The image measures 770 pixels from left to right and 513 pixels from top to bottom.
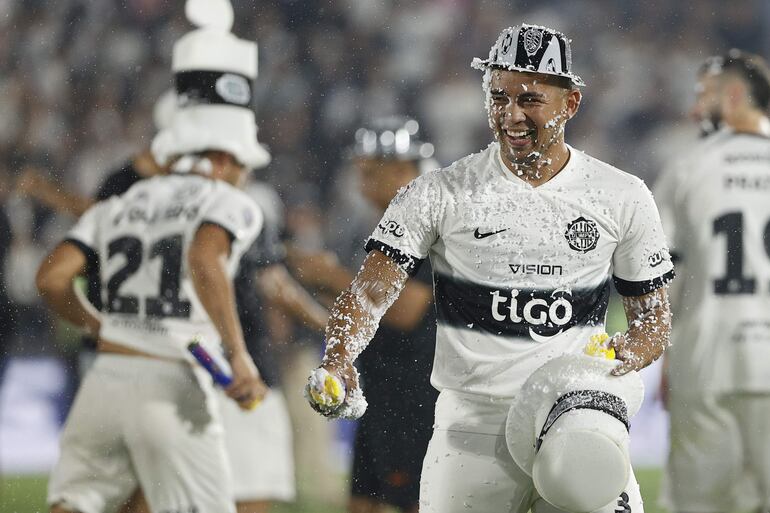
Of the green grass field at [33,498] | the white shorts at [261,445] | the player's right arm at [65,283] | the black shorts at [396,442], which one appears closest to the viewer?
the black shorts at [396,442]

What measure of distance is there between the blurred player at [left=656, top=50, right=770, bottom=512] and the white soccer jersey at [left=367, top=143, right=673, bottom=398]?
2.49 meters

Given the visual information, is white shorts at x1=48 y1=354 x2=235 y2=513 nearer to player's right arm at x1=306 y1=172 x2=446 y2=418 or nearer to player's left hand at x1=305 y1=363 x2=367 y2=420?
player's right arm at x1=306 y1=172 x2=446 y2=418

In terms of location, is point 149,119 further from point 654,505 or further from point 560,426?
point 560,426

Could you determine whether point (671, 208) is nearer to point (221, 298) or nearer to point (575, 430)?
point (221, 298)

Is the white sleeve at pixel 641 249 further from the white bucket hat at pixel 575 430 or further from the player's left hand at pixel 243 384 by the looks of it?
the player's left hand at pixel 243 384

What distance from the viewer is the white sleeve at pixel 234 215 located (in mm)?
4930

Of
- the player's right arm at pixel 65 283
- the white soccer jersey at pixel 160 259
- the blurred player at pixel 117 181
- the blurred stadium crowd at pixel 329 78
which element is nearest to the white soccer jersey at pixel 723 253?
the white soccer jersey at pixel 160 259

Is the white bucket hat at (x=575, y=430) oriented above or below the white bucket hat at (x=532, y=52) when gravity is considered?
below

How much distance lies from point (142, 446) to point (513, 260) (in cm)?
187

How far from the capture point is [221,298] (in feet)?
16.0

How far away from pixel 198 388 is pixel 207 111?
1280 mm

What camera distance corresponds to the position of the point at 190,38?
5879mm

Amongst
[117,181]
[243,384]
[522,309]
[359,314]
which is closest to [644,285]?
[522,309]

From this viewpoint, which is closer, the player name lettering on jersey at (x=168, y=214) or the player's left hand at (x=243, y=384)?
the player's left hand at (x=243, y=384)
